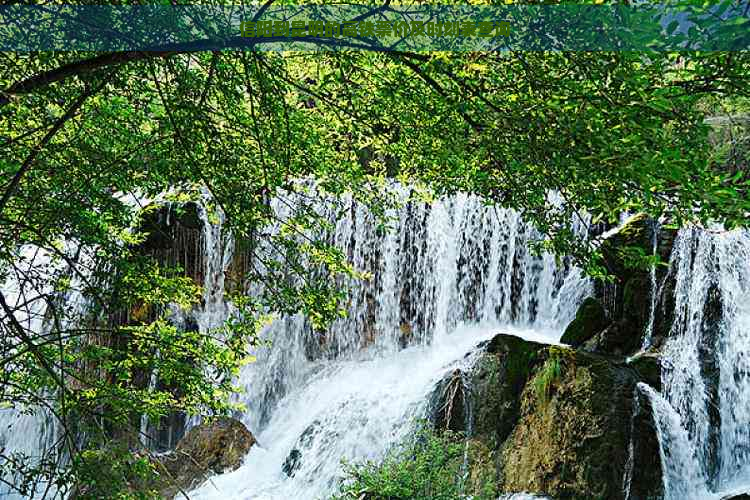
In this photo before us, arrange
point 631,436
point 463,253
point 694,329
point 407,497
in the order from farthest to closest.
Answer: point 463,253 → point 694,329 → point 631,436 → point 407,497

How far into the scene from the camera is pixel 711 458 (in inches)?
271

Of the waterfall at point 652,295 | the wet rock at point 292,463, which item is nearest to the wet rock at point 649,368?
the waterfall at point 652,295

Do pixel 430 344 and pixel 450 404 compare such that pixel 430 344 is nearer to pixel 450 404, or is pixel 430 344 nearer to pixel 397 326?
pixel 397 326

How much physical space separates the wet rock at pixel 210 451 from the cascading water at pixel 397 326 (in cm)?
15

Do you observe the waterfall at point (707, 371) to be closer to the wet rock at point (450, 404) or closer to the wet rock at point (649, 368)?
the wet rock at point (649, 368)

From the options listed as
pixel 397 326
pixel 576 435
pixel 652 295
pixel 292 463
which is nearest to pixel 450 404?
pixel 576 435

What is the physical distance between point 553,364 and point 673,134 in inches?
168

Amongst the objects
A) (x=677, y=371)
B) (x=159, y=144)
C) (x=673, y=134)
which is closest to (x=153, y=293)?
(x=159, y=144)

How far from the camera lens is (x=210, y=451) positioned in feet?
28.9

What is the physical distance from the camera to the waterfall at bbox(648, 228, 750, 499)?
22.0ft

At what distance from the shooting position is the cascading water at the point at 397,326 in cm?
863

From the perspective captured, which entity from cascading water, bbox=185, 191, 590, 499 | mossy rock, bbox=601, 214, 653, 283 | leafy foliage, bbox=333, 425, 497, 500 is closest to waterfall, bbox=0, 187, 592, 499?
cascading water, bbox=185, 191, 590, 499

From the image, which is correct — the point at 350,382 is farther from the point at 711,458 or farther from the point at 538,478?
the point at 711,458

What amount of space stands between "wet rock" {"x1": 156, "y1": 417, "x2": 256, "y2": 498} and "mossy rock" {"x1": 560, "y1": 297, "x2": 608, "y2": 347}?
4329 mm
